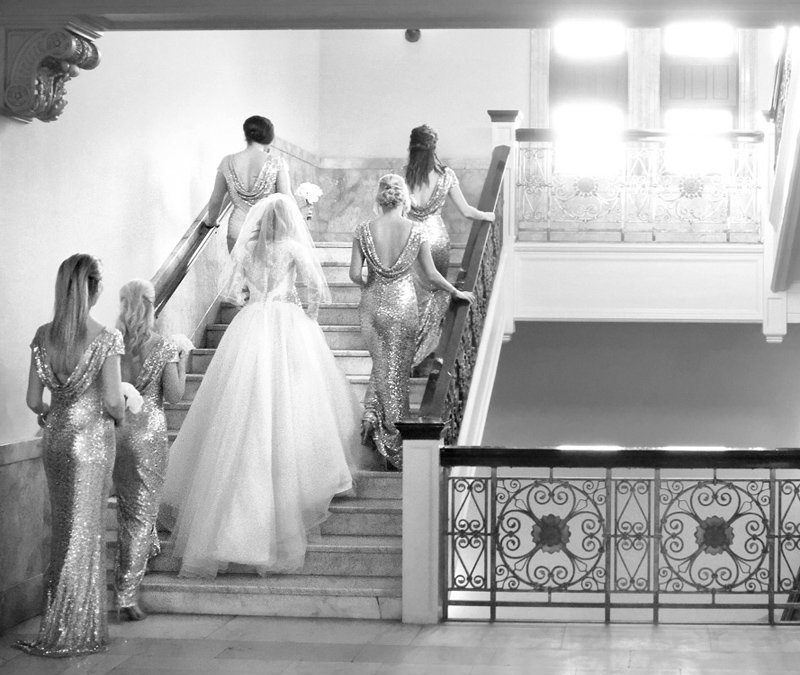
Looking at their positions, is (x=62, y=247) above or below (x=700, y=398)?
above

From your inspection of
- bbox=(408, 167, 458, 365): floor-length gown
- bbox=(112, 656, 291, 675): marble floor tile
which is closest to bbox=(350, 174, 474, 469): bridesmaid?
bbox=(408, 167, 458, 365): floor-length gown

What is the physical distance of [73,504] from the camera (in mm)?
5543

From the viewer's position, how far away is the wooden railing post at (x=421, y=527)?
20.6 ft

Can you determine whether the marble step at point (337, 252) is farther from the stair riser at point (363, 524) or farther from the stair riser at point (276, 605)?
the stair riser at point (276, 605)

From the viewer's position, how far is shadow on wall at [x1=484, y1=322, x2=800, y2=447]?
1292 cm

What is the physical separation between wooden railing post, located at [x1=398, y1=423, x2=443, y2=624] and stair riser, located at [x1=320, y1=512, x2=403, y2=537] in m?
0.61

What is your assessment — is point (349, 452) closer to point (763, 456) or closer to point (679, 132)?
point (763, 456)

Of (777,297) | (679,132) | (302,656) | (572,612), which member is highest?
(679,132)

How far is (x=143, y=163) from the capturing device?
839cm

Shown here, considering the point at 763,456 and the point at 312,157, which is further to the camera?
the point at 312,157

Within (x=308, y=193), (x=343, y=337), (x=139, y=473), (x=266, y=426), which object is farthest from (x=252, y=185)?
(x=139, y=473)

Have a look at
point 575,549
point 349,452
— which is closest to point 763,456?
point 349,452

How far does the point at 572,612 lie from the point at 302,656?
4905mm

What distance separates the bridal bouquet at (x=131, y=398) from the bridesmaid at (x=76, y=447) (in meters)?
0.17
